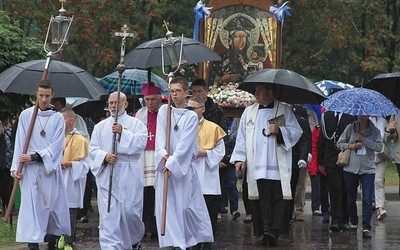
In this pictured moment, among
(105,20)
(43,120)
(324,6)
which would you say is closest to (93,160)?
(43,120)

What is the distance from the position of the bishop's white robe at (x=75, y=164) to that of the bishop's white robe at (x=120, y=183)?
1363 mm

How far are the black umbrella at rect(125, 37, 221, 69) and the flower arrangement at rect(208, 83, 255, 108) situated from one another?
17.1ft

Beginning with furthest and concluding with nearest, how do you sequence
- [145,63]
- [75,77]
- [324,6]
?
[324,6]
[145,63]
[75,77]

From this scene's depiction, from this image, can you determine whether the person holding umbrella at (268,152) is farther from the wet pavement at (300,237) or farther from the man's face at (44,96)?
the man's face at (44,96)

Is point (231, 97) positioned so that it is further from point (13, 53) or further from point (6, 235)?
point (6, 235)

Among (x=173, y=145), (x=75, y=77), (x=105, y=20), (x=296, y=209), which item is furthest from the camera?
(x=105, y=20)

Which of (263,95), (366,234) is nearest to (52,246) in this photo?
(263,95)

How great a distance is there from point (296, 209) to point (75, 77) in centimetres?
555

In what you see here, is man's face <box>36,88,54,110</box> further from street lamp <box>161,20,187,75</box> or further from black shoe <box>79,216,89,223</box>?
black shoe <box>79,216,89,223</box>

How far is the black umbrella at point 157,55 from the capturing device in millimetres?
14242

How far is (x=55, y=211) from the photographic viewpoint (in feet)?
41.1

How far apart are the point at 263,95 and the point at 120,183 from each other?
2750 millimetres

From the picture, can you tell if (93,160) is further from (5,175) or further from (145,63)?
(5,175)

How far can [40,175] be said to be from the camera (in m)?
12.4
